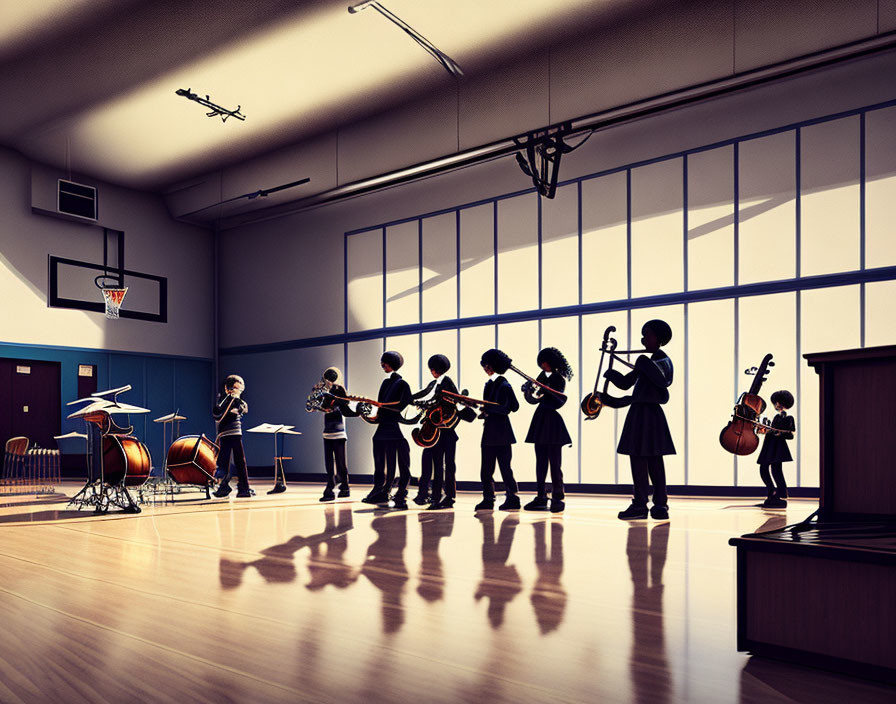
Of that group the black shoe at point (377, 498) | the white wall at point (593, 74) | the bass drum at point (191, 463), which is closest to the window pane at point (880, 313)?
the white wall at point (593, 74)

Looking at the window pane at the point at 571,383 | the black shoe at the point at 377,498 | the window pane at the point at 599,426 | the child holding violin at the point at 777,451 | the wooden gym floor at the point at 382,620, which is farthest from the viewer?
Answer: the window pane at the point at 571,383

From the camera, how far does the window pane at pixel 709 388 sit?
30.1 feet

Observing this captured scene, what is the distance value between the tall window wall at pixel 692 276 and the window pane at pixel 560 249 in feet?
0.07

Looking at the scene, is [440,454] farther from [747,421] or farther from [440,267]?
[440,267]

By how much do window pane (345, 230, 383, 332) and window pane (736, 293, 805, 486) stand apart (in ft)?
19.6

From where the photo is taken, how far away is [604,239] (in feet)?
33.5

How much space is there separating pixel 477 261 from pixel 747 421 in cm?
528

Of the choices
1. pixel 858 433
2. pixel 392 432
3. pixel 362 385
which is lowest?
pixel 392 432

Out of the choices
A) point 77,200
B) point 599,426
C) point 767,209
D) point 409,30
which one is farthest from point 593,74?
point 77,200

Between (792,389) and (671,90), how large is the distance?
3.75 meters

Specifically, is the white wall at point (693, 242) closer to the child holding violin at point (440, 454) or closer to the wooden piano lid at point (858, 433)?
the child holding violin at point (440, 454)

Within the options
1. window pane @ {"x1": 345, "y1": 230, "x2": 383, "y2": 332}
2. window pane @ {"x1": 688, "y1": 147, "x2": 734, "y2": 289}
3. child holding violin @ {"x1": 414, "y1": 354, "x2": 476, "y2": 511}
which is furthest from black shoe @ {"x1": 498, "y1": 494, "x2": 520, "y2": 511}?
window pane @ {"x1": 345, "y1": 230, "x2": 383, "y2": 332}

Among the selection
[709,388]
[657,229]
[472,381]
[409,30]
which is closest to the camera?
[409,30]

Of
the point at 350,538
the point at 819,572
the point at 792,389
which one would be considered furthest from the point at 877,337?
the point at 819,572
